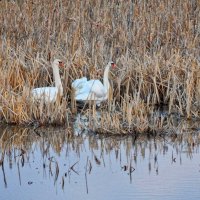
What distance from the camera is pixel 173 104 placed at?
385 inches

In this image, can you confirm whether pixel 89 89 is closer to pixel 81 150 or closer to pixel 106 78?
pixel 106 78

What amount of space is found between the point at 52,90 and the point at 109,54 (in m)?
1.80

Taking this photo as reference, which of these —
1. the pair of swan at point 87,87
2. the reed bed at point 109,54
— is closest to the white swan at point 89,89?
the pair of swan at point 87,87

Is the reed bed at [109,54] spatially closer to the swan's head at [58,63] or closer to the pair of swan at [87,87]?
the pair of swan at [87,87]

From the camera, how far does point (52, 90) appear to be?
9.39 meters

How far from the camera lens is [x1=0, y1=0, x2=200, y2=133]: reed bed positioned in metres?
8.73

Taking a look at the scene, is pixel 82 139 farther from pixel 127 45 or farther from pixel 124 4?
pixel 124 4

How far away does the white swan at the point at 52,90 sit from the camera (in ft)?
29.1

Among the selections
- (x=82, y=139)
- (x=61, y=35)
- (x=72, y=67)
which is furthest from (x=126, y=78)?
(x=82, y=139)

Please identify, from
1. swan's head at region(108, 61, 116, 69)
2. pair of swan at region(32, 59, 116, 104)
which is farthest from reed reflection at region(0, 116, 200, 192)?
swan's head at region(108, 61, 116, 69)

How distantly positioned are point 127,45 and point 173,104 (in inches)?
69.6

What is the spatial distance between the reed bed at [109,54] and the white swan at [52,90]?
11cm

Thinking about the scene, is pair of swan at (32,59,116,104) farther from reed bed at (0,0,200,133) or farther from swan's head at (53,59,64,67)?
reed bed at (0,0,200,133)

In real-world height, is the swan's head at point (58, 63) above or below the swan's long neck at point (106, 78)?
above
